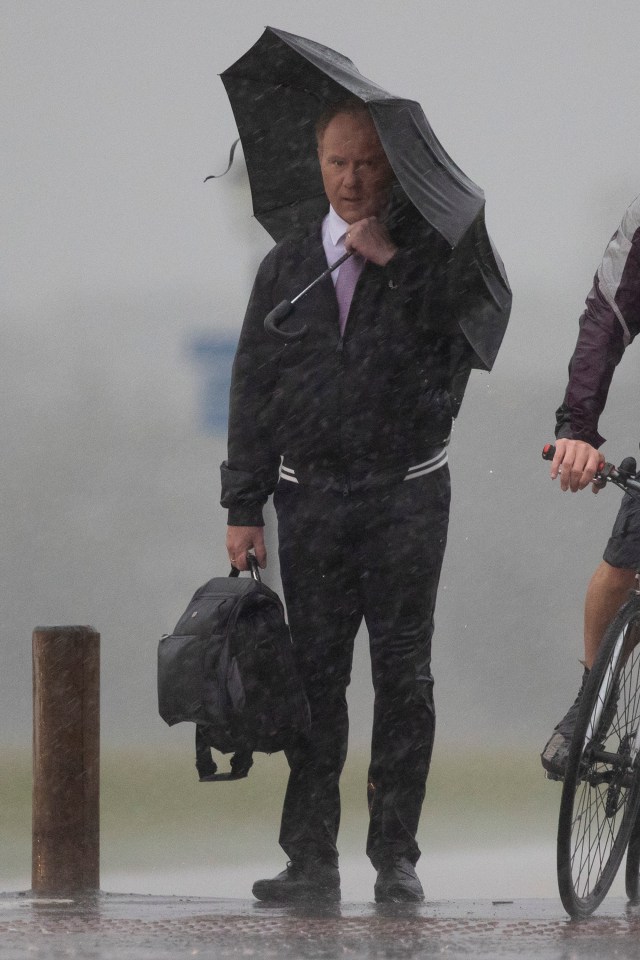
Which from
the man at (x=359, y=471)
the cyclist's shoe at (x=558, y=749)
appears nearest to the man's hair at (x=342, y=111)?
the man at (x=359, y=471)

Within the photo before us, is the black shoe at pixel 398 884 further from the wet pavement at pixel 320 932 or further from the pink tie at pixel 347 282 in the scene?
the pink tie at pixel 347 282

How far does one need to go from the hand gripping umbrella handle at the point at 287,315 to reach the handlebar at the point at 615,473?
31.8 inches

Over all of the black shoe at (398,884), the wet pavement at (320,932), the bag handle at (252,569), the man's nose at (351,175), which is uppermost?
the man's nose at (351,175)

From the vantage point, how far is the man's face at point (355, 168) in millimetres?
4215

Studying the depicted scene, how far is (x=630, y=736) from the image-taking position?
3.98 meters

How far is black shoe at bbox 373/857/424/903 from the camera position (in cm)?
420

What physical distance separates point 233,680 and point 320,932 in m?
0.83

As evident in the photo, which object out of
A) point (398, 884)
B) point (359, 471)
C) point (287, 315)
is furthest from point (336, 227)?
point (398, 884)

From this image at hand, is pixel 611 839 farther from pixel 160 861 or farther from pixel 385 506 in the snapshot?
pixel 160 861

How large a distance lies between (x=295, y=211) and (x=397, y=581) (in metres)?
1.20

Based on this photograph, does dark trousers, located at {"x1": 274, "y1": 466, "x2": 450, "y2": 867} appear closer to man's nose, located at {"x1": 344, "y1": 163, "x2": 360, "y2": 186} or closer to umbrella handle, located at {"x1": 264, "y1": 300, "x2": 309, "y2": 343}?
umbrella handle, located at {"x1": 264, "y1": 300, "x2": 309, "y2": 343}

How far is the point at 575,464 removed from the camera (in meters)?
3.75

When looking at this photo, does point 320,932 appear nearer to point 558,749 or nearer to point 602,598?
point 558,749

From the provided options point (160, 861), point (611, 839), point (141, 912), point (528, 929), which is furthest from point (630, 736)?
point (160, 861)
